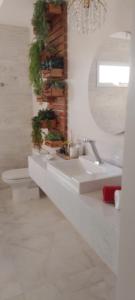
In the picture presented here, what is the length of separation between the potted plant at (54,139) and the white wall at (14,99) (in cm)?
110

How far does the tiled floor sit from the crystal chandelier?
2.02 meters

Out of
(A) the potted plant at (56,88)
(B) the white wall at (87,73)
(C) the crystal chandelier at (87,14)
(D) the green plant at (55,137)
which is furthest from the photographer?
(D) the green plant at (55,137)

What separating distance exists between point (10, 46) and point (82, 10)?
1773 mm

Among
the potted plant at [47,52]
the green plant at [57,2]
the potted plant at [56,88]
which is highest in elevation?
the green plant at [57,2]

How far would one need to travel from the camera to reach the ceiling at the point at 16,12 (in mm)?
2615

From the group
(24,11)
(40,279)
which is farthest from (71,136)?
(24,11)

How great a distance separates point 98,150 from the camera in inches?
83.3

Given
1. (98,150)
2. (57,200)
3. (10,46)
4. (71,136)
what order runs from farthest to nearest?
(10,46), (71,136), (98,150), (57,200)

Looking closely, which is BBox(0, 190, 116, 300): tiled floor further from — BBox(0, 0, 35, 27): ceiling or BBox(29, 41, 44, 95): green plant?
BBox(0, 0, 35, 27): ceiling

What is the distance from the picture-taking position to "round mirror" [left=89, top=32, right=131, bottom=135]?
1.73 m

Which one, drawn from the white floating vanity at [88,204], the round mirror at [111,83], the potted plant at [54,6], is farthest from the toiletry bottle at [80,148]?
the potted plant at [54,6]

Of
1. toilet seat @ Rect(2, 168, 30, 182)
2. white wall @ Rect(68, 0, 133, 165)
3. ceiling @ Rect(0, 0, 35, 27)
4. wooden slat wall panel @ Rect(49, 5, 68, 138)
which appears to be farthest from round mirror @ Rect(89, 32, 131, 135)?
toilet seat @ Rect(2, 168, 30, 182)

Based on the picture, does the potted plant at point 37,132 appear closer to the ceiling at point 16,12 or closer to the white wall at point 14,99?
the white wall at point 14,99

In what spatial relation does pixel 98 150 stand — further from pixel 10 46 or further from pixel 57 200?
pixel 10 46
